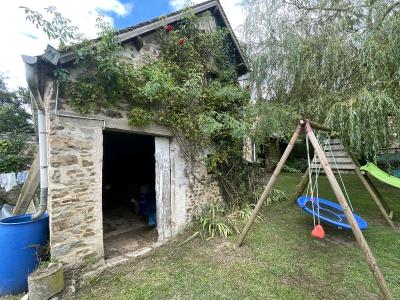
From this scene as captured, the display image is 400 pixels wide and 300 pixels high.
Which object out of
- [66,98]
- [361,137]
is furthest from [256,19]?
[66,98]

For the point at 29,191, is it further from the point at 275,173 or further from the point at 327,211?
the point at 327,211

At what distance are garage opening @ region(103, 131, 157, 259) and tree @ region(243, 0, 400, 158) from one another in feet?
13.9

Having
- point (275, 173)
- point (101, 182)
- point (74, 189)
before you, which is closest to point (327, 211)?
point (275, 173)

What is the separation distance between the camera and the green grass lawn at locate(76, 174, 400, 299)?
10.4 feet

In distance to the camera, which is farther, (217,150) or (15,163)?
(15,163)

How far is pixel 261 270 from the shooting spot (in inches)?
145

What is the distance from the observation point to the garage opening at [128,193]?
5095 millimetres

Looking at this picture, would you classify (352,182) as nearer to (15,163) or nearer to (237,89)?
(237,89)

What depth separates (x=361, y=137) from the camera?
14.9ft

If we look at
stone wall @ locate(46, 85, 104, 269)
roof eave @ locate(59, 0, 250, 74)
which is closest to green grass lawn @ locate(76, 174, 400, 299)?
stone wall @ locate(46, 85, 104, 269)

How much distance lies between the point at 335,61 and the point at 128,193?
6.69 metres

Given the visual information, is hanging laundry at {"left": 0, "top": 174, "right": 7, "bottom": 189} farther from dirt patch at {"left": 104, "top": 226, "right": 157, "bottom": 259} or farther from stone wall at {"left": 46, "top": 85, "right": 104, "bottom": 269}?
stone wall at {"left": 46, "top": 85, "right": 104, "bottom": 269}

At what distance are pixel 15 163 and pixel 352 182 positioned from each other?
1348 centimetres

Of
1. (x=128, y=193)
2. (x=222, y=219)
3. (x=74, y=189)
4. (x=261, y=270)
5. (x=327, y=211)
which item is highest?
(x=74, y=189)
